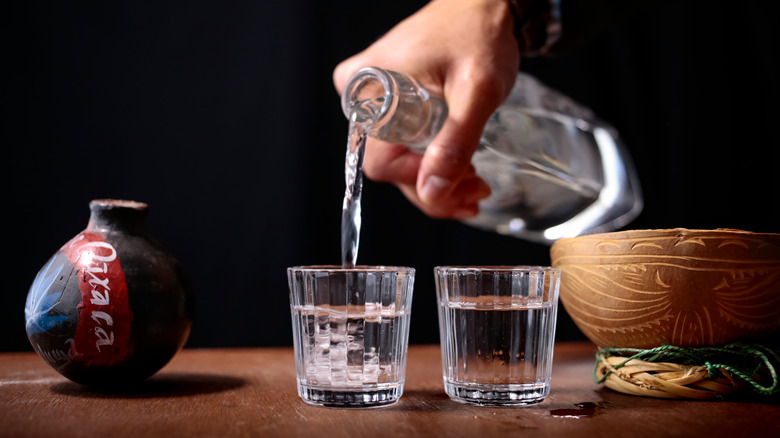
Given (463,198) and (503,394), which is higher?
(463,198)

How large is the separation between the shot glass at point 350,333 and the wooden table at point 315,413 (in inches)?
0.8

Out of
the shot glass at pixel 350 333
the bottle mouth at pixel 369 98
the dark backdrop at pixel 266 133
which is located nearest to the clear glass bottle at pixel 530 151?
the bottle mouth at pixel 369 98

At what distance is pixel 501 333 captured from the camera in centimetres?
71

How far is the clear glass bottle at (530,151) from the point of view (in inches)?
36.4

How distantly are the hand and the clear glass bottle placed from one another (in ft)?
0.17

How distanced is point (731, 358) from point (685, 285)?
4.3 inches

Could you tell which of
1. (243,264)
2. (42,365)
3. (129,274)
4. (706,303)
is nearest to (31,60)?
(243,264)

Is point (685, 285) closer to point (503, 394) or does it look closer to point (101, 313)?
point (503, 394)

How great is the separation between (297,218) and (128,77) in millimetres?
602

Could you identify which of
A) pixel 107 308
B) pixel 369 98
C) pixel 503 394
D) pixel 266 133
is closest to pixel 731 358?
pixel 503 394

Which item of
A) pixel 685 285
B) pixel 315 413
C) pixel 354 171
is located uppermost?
pixel 354 171

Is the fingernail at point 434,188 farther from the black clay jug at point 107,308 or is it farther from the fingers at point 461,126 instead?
the black clay jug at point 107,308

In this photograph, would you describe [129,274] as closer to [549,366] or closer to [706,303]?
[549,366]

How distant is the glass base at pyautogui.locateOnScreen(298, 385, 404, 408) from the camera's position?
2.28ft
